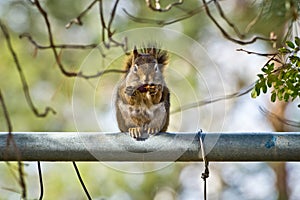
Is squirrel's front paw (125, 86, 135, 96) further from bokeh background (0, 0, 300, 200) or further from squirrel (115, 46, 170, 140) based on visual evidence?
bokeh background (0, 0, 300, 200)

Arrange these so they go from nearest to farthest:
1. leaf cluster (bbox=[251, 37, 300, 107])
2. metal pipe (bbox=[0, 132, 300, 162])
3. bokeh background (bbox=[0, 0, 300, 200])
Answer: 1. metal pipe (bbox=[0, 132, 300, 162])
2. leaf cluster (bbox=[251, 37, 300, 107])
3. bokeh background (bbox=[0, 0, 300, 200])

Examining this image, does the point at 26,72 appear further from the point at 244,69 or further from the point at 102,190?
the point at 244,69

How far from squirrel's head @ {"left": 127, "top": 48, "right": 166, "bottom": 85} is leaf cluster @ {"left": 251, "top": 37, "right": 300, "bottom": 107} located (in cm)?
27

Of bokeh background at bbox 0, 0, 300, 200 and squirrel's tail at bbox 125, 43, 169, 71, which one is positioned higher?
bokeh background at bbox 0, 0, 300, 200

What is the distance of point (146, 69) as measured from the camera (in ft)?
4.96

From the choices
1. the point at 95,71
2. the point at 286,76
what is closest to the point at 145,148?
the point at 286,76

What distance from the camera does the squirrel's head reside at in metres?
1.50

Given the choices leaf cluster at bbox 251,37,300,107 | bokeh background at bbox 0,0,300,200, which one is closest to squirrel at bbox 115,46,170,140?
leaf cluster at bbox 251,37,300,107

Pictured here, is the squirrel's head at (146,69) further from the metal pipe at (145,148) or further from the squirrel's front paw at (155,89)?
the metal pipe at (145,148)

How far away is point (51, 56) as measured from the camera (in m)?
4.88

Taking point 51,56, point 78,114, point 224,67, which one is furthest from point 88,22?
point 78,114

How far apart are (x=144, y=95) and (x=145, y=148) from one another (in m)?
0.39

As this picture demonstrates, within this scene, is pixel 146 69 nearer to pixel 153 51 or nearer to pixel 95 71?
pixel 153 51

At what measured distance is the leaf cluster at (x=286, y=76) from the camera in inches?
49.9
